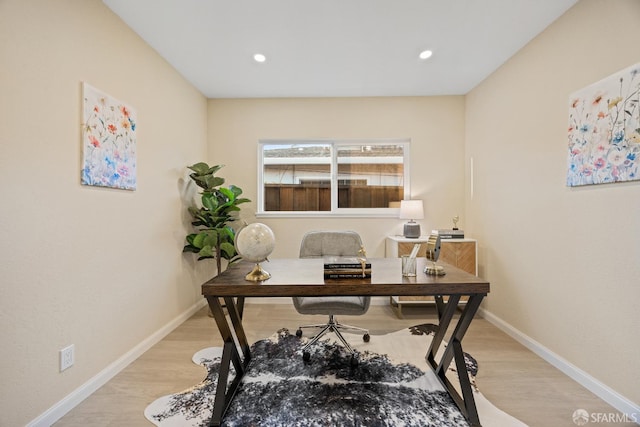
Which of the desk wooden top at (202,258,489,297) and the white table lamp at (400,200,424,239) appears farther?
the white table lamp at (400,200,424,239)

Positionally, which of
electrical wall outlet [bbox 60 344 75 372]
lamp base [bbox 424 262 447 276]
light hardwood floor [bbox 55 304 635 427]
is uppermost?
lamp base [bbox 424 262 447 276]

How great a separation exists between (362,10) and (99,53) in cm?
185

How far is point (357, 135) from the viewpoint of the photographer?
3596mm

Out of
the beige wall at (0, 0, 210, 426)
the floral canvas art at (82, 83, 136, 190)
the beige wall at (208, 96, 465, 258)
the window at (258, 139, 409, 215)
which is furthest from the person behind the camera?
the window at (258, 139, 409, 215)

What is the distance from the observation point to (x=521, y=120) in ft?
8.33

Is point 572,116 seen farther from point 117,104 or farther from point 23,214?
point 23,214

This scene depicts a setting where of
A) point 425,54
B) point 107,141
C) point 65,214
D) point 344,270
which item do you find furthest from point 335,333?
point 425,54

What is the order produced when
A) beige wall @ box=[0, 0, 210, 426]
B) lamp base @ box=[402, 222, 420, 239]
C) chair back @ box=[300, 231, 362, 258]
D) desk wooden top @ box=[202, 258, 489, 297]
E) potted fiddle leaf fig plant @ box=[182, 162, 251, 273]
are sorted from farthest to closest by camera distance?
1. lamp base @ box=[402, 222, 420, 239]
2. potted fiddle leaf fig plant @ box=[182, 162, 251, 273]
3. chair back @ box=[300, 231, 362, 258]
4. desk wooden top @ box=[202, 258, 489, 297]
5. beige wall @ box=[0, 0, 210, 426]

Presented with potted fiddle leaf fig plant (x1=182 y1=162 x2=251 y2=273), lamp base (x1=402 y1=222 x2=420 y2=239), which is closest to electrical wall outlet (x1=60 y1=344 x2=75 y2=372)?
potted fiddle leaf fig plant (x1=182 y1=162 x2=251 y2=273)

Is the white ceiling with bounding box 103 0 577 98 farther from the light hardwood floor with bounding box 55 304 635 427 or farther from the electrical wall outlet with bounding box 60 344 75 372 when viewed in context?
the light hardwood floor with bounding box 55 304 635 427

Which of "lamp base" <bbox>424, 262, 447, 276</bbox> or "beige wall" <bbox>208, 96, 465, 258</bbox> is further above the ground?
"beige wall" <bbox>208, 96, 465, 258</bbox>

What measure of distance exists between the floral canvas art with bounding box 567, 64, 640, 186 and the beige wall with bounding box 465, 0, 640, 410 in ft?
0.23

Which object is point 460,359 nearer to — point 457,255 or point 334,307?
point 334,307

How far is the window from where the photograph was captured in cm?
369
